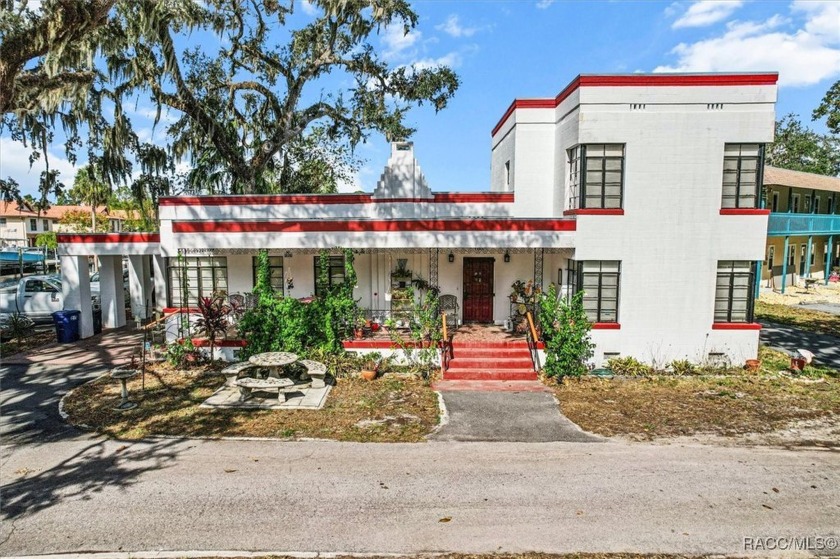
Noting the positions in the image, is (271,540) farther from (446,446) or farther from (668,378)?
(668,378)

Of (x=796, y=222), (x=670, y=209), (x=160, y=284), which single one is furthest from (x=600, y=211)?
(x=796, y=222)

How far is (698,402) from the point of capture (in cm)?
1138

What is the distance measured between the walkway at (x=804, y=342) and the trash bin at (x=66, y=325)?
989 inches

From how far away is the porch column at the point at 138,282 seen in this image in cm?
1991

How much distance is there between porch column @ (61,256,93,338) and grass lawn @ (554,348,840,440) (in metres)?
17.3

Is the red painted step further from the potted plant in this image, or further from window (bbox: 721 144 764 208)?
window (bbox: 721 144 764 208)

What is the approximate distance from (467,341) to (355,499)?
764cm

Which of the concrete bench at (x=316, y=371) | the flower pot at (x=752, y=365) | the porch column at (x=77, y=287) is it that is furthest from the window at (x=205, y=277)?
the flower pot at (x=752, y=365)

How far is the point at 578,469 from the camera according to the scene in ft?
26.3

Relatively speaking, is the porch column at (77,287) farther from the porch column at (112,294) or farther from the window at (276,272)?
the window at (276,272)

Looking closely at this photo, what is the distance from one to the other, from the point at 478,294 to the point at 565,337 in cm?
427

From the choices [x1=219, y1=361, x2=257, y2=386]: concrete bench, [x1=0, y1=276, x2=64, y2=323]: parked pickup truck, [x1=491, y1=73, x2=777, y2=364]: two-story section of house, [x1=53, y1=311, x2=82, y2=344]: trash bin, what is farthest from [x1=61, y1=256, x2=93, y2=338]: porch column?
[x1=491, y1=73, x2=777, y2=364]: two-story section of house

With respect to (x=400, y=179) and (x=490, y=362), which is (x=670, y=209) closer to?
(x=490, y=362)

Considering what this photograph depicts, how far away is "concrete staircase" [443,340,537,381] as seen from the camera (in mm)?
13156
